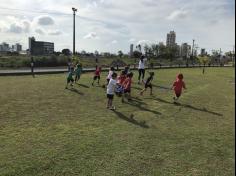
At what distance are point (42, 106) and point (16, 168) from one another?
650cm

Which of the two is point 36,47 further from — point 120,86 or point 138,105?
point 138,105

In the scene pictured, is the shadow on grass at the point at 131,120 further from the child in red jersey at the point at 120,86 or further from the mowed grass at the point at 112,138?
the child in red jersey at the point at 120,86

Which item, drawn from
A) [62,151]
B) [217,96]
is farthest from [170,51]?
[62,151]

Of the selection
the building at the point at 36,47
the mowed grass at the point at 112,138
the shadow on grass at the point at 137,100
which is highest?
the building at the point at 36,47

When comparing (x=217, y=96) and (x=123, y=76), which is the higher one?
(x=123, y=76)

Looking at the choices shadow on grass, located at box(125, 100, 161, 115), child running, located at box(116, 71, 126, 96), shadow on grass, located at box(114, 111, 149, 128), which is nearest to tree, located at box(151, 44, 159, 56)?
child running, located at box(116, 71, 126, 96)

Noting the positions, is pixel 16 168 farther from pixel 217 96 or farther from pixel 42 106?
pixel 217 96

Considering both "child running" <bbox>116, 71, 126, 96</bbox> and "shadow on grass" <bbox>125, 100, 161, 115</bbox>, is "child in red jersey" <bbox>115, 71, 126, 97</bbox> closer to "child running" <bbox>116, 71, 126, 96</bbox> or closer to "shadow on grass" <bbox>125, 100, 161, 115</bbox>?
"child running" <bbox>116, 71, 126, 96</bbox>

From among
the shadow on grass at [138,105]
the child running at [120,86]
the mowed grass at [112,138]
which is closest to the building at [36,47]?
the child running at [120,86]

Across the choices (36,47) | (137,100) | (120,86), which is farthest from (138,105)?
(36,47)

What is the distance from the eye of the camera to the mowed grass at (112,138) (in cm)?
660

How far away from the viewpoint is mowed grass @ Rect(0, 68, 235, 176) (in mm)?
6602

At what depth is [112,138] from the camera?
8539mm

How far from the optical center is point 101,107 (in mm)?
13039
